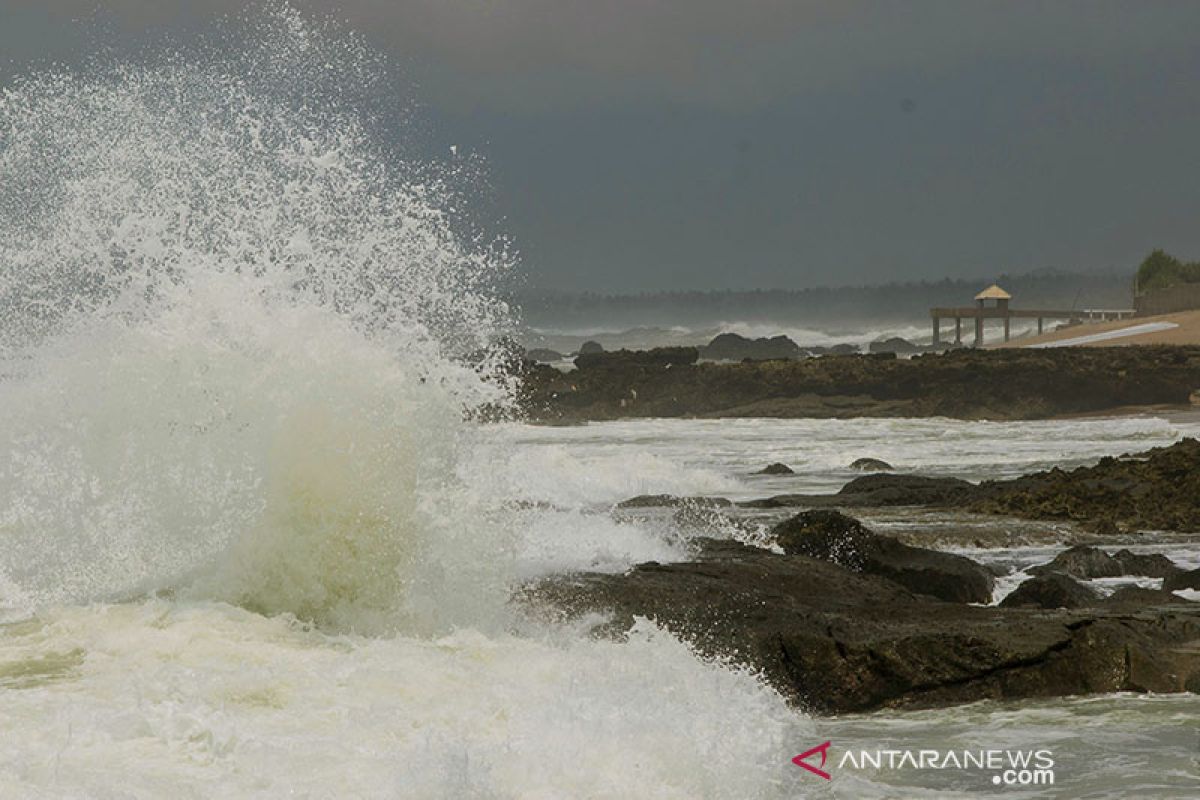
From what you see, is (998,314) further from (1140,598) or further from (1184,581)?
(1140,598)

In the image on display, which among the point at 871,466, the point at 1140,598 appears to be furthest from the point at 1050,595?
the point at 871,466

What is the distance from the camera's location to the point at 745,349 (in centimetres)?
7162

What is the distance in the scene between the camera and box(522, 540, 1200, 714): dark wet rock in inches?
280

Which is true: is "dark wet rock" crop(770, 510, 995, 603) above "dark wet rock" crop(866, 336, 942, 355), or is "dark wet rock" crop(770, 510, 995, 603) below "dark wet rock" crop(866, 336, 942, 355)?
below

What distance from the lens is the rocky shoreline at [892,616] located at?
7.14 metres

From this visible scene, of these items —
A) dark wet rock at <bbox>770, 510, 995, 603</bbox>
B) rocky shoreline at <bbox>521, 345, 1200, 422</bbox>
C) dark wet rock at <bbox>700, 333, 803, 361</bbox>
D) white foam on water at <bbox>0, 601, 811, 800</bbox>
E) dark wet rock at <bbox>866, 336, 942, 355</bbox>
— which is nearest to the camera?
white foam on water at <bbox>0, 601, 811, 800</bbox>

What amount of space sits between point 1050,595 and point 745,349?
62689mm

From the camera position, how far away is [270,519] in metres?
7.94

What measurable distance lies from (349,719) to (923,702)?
2.72 m

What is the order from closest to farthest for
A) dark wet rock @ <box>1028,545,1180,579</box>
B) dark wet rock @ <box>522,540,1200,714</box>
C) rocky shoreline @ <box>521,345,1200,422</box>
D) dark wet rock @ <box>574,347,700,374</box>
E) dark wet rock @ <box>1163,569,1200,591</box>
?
dark wet rock @ <box>522,540,1200,714</box>, dark wet rock @ <box>1163,569,1200,591</box>, dark wet rock @ <box>1028,545,1180,579</box>, rocky shoreline @ <box>521,345,1200,422</box>, dark wet rock @ <box>574,347,700,374</box>

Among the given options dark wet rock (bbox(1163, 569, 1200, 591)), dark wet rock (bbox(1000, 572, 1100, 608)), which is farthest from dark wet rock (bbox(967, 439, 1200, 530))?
dark wet rock (bbox(1000, 572, 1100, 608))

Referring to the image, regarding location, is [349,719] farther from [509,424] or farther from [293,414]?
[509,424]

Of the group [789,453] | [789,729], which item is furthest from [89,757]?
[789,453]

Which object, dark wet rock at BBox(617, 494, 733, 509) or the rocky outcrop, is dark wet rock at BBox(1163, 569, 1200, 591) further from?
dark wet rock at BBox(617, 494, 733, 509)
